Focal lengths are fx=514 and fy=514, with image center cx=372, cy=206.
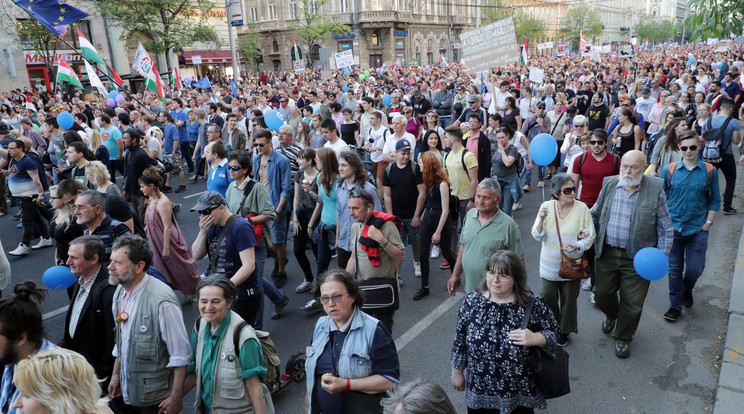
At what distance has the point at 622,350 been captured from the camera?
15.1 ft

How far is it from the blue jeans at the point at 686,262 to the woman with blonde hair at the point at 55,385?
5214mm

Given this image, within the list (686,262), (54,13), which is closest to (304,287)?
(686,262)

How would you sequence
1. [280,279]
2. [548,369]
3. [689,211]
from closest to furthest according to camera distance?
[548,369] < [689,211] < [280,279]

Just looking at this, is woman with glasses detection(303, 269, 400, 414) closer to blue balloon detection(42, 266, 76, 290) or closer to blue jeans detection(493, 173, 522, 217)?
blue balloon detection(42, 266, 76, 290)

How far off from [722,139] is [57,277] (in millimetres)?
8791

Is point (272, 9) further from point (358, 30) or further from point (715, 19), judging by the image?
point (715, 19)

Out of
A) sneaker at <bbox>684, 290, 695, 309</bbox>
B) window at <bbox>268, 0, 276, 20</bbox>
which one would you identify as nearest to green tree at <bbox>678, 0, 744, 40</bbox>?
sneaker at <bbox>684, 290, 695, 309</bbox>

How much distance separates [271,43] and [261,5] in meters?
4.04

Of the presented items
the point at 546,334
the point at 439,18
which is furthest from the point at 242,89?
the point at 439,18

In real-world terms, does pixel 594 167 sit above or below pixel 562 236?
above

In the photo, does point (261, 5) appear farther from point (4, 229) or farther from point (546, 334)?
point (546, 334)

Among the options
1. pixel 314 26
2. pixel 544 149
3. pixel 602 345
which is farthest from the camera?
pixel 314 26

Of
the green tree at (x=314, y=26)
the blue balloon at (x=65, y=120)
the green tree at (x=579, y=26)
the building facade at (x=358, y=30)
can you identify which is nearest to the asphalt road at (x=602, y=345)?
the blue balloon at (x=65, y=120)

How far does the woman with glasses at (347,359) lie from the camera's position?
8.83ft
